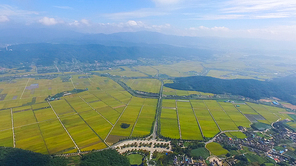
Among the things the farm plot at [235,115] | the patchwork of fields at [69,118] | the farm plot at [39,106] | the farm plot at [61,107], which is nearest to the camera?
the patchwork of fields at [69,118]

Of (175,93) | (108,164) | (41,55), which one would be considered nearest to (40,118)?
(108,164)

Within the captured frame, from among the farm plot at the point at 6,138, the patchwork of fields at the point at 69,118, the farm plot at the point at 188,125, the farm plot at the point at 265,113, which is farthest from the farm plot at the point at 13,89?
the farm plot at the point at 265,113

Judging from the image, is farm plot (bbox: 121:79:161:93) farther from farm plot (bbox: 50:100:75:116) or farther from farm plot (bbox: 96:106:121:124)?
farm plot (bbox: 50:100:75:116)

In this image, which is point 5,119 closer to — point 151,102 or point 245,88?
point 151,102

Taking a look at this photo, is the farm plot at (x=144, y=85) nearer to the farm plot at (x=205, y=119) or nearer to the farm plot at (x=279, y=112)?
the farm plot at (x=205, y=119)

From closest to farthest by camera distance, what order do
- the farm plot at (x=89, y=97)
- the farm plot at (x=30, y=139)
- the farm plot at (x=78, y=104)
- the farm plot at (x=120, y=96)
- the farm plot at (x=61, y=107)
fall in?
the farm plot at (x=30, y=139)
the farm plot at (x=61, y=107)
the farm plot at (x=78, y=104)
the farm plot at (x=89, y=97)
the farm plot at (x=120, y=96)

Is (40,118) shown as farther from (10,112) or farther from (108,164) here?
(108,164)
